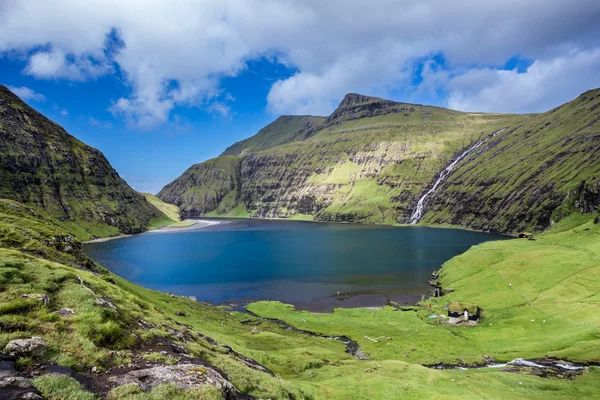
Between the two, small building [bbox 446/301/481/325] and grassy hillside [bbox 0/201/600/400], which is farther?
small building [bbox 446/301/481/325]

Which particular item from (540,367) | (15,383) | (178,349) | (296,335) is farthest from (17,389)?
(296,335)

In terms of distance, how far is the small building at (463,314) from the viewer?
219 feet

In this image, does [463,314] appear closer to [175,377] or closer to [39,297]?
[175,377]

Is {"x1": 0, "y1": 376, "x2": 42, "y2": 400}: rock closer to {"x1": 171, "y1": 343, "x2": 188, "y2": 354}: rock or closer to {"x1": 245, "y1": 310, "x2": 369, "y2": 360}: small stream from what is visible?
{"x1": 171, "y1": 343, "x2": 188, "y2": 354}: rock

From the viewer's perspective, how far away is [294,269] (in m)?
132

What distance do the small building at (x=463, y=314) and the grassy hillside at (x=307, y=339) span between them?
101 inches

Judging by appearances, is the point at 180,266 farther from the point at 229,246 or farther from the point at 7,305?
Result: the point at 7,305

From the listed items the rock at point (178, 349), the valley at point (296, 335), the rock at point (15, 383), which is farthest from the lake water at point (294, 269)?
the rock at point (15, 383)

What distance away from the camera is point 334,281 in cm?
11369

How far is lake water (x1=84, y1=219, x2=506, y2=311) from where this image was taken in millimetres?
99875

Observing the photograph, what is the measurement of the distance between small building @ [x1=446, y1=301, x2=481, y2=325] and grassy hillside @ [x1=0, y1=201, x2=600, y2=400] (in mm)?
2560

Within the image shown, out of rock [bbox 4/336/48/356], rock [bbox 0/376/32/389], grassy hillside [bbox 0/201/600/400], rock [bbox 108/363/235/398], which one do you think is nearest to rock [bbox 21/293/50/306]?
grassy hillside [bbox 0/201/600/400]

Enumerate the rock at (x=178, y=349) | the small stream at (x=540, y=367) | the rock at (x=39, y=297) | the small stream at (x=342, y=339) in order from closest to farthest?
the rock at (x=39, y=297)
the rock at (x=178, y=349)
the small stream at (x=540, y=367)
the small stream at (x=342, y=339)

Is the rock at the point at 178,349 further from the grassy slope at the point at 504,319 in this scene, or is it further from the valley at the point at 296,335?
the grassy slope at the point at 504,319
